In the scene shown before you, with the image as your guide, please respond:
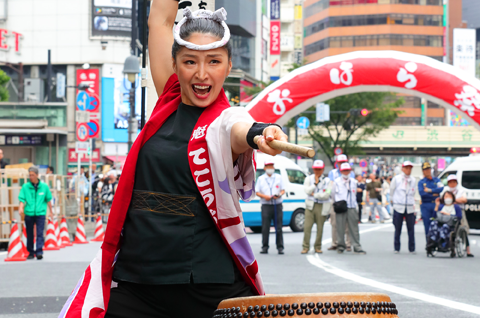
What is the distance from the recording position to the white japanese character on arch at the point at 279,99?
51.2ft

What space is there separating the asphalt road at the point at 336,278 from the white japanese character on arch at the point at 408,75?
3493mm

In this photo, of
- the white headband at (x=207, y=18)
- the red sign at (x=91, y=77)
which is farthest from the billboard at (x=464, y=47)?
the white headband at (x=207, y=18)

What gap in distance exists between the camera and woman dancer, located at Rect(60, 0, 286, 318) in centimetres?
249

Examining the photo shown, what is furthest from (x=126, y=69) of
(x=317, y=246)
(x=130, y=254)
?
(x=130, y=254)

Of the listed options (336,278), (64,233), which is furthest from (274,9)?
(336,278)

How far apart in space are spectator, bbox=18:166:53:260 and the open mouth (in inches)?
434

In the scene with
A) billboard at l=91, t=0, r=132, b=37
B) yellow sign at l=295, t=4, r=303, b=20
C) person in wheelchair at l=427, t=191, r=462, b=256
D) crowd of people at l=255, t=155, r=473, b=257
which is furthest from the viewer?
yellow sign at l=295, t=4, r=303, b=20

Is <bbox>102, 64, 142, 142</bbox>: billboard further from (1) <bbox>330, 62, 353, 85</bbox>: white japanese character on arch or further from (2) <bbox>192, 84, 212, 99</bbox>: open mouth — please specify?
(2) <bbox>192, 84, 212, 99</bbox>: open mouth

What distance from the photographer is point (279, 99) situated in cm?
1561

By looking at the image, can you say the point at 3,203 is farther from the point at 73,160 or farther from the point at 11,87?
the point at 11,87

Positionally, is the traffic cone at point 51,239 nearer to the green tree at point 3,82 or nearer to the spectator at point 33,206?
the spectator at point 33,206

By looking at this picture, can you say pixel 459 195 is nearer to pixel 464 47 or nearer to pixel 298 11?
pixel 298 11

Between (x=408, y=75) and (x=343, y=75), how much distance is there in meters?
1.35

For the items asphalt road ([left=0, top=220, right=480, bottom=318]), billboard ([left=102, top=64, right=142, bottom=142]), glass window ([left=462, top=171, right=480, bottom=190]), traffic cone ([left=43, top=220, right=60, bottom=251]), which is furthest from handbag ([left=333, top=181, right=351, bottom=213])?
billboard ([left=102, top=64, right=142, bottom=142])
